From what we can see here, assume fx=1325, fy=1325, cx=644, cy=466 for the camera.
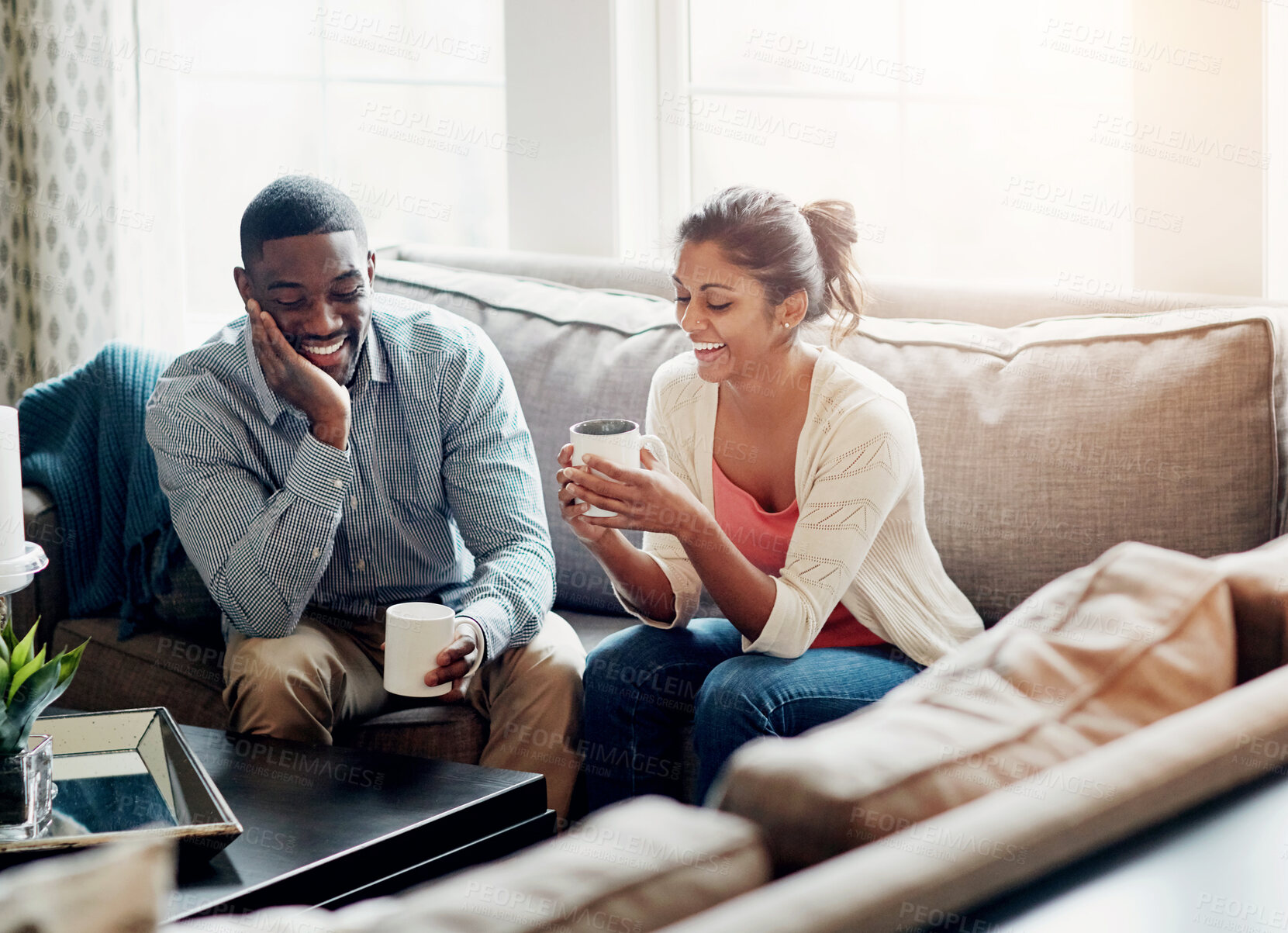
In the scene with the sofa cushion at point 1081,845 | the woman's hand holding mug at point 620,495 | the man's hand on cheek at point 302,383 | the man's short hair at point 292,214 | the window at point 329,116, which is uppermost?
the window at point 329,116

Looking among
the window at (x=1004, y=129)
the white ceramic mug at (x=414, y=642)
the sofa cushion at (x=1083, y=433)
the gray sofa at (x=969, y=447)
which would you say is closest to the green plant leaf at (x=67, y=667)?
the white ceramic mug at (x=414, y=642)

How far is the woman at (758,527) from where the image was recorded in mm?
1793

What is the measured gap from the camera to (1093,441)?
1.99 meters

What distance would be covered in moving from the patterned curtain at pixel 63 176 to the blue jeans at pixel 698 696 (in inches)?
76.7

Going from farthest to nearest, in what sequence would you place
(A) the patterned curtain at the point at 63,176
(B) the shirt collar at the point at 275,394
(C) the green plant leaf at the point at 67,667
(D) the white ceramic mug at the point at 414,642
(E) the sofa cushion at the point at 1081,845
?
1. (A) the patterned curtain at the point at 63,176
2. (B) the shirt collar at the point at 275,394
3. (D) the white ceramic mug at the point at 414,642
4. (C) the green plant leaf at the point at 67,667
5. (E) the sofa cushion at the point at 1081,845

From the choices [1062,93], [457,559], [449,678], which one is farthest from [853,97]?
[449,678]

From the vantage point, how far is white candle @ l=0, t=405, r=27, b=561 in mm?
1560

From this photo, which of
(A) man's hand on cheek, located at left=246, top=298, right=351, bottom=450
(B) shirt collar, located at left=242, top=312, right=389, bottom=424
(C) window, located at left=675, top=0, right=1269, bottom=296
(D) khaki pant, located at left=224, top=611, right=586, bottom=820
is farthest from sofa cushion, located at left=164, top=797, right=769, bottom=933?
(C) window, located at left=675, top=0, right=1269, bottom=296

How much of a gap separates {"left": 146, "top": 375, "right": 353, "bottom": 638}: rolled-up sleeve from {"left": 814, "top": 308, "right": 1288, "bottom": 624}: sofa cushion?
36.5 inches

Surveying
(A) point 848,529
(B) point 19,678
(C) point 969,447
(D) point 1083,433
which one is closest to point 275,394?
(B) point 19,678

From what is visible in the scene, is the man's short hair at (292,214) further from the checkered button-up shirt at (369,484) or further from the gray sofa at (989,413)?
the gray sofa at (989,413)

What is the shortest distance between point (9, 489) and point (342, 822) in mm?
571

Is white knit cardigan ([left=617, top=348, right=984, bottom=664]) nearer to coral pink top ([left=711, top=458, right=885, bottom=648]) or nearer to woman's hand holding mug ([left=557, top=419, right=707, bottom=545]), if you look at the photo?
coral pink top ([left=711, top=458, right=885, bottom=648])

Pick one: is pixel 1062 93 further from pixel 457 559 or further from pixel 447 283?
pixel 457 559
